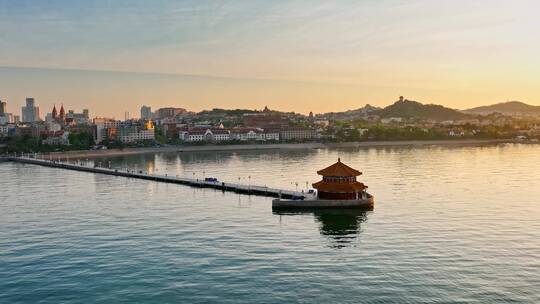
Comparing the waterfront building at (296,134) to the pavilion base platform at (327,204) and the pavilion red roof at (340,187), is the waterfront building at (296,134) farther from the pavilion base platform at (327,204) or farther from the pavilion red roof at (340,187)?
the pavilion base platform at (327,204)

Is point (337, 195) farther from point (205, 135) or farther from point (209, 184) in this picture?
point (205, 135)

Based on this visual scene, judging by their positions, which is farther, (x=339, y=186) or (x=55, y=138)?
(x=55, y=138)

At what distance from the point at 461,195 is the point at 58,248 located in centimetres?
3617

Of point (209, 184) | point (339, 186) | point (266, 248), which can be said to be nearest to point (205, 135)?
point (209, 184)

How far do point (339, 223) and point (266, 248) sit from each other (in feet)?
33.1

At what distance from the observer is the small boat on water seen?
4656 cm

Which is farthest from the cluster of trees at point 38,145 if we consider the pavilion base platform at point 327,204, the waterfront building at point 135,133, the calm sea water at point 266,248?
the pavilion base platform at point 327,204

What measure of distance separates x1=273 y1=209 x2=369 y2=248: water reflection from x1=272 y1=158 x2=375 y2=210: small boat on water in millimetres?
871

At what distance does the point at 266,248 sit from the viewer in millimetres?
32719

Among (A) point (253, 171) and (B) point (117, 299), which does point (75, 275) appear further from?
(A) point (253, 171)

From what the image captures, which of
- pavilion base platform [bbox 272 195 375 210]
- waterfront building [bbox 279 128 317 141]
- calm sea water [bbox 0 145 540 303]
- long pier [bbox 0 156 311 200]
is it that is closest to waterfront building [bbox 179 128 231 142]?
waterfront building [bbox 279 128 317 141]

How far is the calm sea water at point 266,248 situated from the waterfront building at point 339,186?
259cm

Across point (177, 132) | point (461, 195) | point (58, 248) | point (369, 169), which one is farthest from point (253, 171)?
point (177, 132)

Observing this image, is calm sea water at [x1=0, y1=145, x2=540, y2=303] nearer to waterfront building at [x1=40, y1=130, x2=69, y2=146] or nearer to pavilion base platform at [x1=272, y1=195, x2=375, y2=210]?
pavilion base platform at [x1=272, y1=195, x2=375, y2=210]
